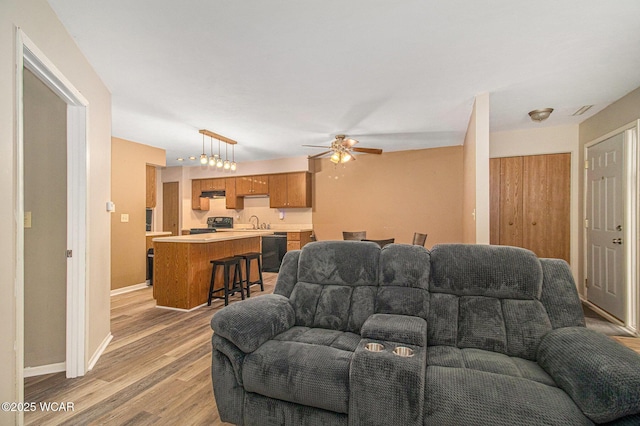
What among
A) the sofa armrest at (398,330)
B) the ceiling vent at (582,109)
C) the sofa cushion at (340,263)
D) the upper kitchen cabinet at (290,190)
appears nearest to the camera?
the sofa armrest at (398,330)

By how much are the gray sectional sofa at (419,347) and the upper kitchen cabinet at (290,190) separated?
14.4 ft

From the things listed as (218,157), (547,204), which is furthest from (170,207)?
(547,204)

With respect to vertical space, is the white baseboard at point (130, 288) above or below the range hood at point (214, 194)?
below

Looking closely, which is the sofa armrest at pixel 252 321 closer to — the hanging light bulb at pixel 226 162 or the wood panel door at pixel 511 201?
the hanging light bulb at pixel 226 162

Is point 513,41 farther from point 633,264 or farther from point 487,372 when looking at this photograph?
point 633,264

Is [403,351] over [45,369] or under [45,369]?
over

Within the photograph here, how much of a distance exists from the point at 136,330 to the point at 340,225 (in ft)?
14.3

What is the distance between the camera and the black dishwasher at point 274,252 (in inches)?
257

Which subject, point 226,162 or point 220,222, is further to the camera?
point 220,222

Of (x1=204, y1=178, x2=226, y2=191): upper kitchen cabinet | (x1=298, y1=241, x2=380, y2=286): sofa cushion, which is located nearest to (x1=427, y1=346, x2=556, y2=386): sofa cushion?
(x1=298, y1=241, x2=380, y2=286): sofa cushion

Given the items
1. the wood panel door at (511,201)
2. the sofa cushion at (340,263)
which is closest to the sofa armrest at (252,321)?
the sofa cushion at (340,263)

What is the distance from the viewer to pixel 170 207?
8.02 m

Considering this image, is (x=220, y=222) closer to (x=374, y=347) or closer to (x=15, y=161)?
(x=15, y=161)

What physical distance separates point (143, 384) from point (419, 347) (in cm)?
199
